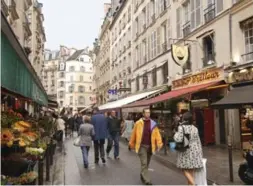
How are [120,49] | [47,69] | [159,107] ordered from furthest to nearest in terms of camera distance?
[47,69], [120,49], [159,107]

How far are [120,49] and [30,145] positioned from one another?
121 feet

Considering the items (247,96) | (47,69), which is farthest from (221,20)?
(47,69)

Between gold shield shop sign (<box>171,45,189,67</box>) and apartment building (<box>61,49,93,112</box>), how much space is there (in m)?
69.7

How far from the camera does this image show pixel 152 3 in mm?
28859

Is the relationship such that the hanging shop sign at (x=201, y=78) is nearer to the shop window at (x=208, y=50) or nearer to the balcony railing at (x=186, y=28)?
the shop window at (x=208, y=50)

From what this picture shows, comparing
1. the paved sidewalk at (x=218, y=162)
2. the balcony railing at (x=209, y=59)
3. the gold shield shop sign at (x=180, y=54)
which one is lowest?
the paved sidewalk at (x=218, y=162)

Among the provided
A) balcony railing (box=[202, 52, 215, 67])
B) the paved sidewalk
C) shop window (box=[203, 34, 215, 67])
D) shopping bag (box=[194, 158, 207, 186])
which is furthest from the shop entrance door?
shopping bag (box=[194, 158, 207, 186])

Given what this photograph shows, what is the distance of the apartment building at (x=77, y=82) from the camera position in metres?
89.1

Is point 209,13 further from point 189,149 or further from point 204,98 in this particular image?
point 189,149

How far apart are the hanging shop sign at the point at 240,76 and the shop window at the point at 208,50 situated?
8.09 ft

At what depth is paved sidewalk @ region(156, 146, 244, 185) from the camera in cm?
902

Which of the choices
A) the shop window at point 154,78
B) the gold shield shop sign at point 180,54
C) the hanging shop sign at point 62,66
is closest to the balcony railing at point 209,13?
the gold shield shop sign at point 180,54

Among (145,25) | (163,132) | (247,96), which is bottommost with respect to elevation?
(163,132)

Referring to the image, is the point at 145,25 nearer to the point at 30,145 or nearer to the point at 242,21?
the point at 242,21
